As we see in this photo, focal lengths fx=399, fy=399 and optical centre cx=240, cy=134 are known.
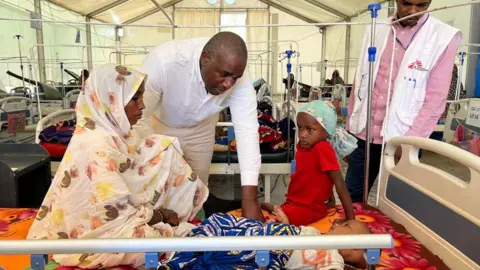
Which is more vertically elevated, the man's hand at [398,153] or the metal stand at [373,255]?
the man's hand at [398,153]

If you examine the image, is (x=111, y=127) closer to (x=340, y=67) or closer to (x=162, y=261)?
(x=162, y=261)

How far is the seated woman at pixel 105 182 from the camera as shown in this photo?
4.52ft

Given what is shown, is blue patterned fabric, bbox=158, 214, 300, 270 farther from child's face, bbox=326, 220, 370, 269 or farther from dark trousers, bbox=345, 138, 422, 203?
dark trousers, bbox=345, 138, 422, 203

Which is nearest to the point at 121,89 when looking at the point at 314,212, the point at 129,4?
the point at 314,212

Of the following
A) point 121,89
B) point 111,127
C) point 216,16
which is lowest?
point 111,127

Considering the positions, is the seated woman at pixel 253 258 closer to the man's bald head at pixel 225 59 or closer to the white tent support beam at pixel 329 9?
the man's bald head at pixel 225 59

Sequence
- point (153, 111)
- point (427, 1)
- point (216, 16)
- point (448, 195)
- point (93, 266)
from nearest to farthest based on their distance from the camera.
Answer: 1. point (93, 266)
2. point (448, 195)
3. point (427, 1)
4. point (153, 111)
5. point (216, 16)

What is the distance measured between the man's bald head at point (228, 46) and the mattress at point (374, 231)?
31.7 inches

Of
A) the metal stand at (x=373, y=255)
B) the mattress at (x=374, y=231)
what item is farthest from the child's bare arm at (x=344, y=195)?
the metal stand at (x=373, y=255)

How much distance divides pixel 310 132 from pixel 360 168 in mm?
414

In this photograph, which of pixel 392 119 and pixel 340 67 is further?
pixel 340 67

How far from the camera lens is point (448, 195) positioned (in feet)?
4.92

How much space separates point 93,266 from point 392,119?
146 cm

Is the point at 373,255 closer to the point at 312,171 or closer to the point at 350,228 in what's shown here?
the point at 350,228
